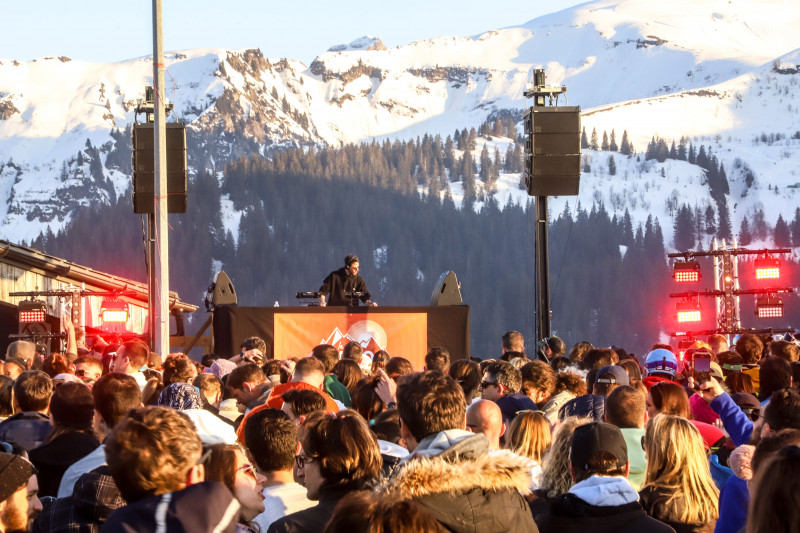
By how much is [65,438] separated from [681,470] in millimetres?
3139

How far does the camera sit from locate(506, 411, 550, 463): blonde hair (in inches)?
215

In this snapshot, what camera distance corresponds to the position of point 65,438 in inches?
218

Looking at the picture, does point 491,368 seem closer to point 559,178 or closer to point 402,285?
point 559,178

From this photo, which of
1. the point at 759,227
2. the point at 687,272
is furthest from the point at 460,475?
the point at 759,227

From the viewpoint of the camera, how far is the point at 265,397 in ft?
23.3

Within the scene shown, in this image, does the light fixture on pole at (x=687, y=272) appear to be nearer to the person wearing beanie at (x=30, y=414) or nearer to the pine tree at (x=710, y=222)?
the person wearing beanie at (x=30, y=414)

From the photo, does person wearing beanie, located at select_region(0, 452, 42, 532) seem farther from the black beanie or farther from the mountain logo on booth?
the mountain logo on booth

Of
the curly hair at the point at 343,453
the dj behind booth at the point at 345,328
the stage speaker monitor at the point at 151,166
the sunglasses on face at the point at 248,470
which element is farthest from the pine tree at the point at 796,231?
the curly hair at the point at 343,453

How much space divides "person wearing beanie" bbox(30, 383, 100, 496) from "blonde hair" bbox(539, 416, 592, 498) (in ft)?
7.68

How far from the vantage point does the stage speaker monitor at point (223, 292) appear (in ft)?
48.6

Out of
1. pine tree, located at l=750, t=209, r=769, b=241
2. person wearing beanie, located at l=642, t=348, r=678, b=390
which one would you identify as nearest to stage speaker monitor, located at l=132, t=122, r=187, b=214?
person wearing beanie, located at l=642, t=348, r=678, b=390

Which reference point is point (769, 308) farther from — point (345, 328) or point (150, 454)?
point (150, 454)

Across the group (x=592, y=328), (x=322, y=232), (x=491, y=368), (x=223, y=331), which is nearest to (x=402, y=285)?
(x=322, y=232)

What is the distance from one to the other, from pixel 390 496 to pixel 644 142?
190 metres
